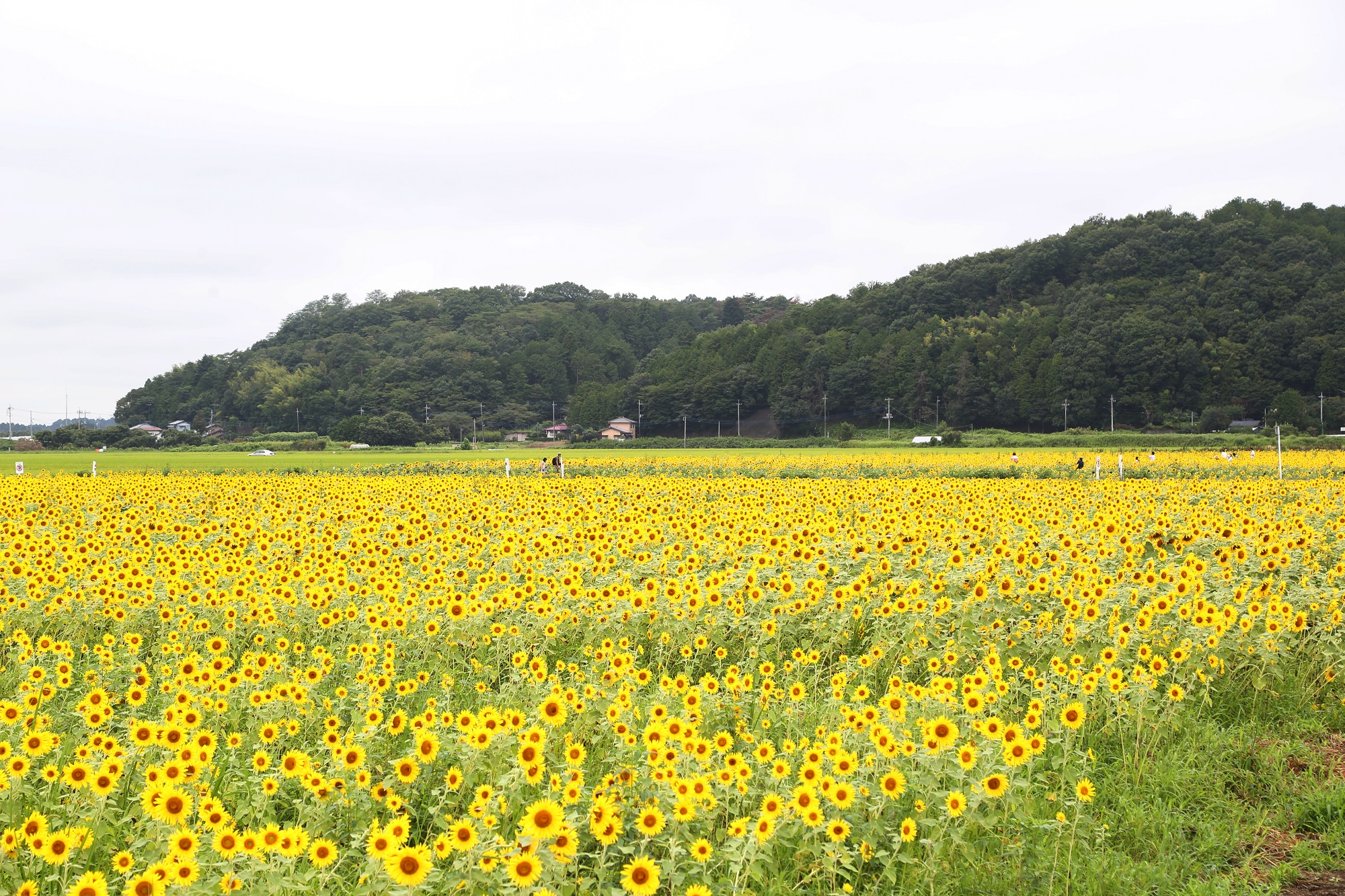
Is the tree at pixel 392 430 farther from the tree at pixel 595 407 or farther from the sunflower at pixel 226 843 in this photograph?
the sunflower at pixel 226 843

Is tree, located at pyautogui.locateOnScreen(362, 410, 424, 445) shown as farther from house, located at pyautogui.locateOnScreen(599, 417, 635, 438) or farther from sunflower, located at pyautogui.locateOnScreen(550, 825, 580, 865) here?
sunflower, located at pyautogui.locateOnScreen(550, 825, 580, 865)

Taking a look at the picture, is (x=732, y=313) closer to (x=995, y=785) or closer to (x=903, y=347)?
(x=903, y=347)

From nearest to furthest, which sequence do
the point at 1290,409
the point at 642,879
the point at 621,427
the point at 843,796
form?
1. the point at 642,879
2. the point at 843,796
3. the point at 1290,409
4. the point at 621,427

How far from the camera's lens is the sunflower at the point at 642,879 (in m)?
3.04

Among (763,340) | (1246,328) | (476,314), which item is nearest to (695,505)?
(1246,328)

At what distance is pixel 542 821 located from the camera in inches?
125

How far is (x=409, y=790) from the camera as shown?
448cm

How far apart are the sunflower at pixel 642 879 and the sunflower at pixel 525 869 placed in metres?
0.31

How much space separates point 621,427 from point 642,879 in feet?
380

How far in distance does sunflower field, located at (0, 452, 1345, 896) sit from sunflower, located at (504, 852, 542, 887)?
18 millimetres

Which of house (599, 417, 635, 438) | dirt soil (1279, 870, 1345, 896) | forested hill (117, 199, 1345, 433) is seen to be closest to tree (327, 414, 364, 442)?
forested hill (117, 199, 1345, 433)

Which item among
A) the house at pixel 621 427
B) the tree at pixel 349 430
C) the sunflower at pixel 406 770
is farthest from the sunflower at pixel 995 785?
the house at pixel 621 427

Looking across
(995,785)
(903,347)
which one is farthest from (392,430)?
(995,785)

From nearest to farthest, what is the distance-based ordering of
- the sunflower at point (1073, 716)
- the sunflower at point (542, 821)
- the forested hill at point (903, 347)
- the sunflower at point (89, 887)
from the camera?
the sunflower at point (89, 887) < the sunflower at point (542, 821) < the sunflower at point (1073, 716) < the forested hill at point (903, 347)
